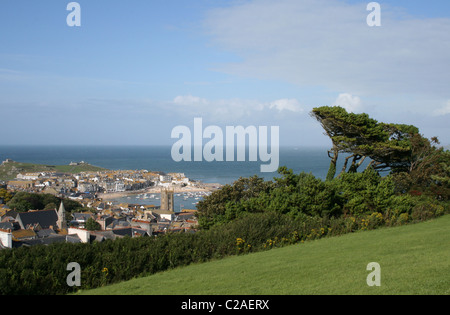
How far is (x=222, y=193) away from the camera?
63.5ft

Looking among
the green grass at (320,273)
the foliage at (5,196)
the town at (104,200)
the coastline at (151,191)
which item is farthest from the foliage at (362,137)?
the coastline at (151,191)

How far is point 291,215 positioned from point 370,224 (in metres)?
2.33

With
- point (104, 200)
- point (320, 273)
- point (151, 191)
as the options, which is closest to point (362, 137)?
point (320, 273)

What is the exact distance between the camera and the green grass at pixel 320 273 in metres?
4.90

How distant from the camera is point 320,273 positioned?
18.9 feet

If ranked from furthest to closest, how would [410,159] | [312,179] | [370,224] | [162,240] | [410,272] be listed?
[410,159]
[312,179]
[370,224]
[162,240]
[410,272]

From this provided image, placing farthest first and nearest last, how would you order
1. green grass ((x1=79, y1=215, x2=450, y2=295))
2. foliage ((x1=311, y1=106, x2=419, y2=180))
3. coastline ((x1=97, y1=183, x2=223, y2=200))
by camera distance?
coastline ((x1=97, y1=183, x2=223, y2=200)) < foliage ((x1=311, y1=106, x2=419, y2=180)) < green grass ((x1=79, y1=215, x2=450, y2=295))

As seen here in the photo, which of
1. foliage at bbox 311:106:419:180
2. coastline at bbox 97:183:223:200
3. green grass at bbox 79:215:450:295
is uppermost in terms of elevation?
foliage at bbox 311:106:419:180

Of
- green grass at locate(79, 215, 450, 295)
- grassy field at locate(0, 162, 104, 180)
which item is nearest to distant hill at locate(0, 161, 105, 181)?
grassy field at locate(0, 162, 104, 180)

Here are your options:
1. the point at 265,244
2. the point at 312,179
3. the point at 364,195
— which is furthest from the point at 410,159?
the point at 265,244

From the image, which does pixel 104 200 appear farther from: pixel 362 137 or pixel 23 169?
pixel 362 137

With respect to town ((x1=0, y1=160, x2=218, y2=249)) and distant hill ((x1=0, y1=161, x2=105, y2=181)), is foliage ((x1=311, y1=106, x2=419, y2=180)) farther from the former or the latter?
distant hill ((x1=0, y1=161, x2=105, y2=181))

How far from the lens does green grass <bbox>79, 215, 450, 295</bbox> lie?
16.1 ft
